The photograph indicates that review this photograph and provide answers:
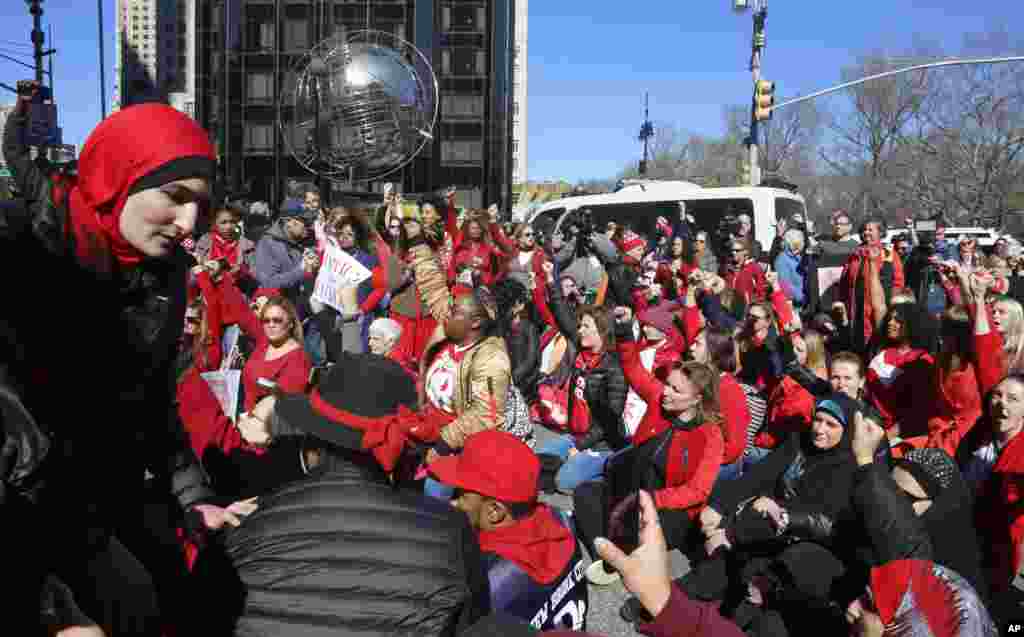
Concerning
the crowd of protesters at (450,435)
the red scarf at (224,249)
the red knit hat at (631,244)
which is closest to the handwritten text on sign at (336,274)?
the crowd of protesters at (450,435)

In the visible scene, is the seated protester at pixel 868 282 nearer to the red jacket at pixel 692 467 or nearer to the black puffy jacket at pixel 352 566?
the red jacket at pixel 692 467

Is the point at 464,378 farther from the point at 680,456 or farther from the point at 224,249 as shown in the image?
the point at 224,249

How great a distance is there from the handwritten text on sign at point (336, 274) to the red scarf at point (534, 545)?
4617 millimetres

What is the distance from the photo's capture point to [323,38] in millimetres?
47969

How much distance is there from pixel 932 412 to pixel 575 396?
2486mm

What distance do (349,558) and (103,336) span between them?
2.46ft

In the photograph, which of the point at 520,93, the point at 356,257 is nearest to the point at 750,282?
the point at 356,257

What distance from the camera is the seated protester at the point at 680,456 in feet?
17.7

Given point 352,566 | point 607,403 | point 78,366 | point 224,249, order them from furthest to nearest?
point 224,249 → point 607,403 → point 352,566 → point 78,366

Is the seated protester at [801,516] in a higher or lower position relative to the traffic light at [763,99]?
lower

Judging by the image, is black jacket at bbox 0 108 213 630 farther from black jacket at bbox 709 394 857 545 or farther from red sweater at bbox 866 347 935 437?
red sweater at bbox 866 347 935 437

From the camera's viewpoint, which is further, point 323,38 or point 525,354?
point 323,38

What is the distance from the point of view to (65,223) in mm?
1808

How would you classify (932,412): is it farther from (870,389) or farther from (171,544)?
(171,544)
